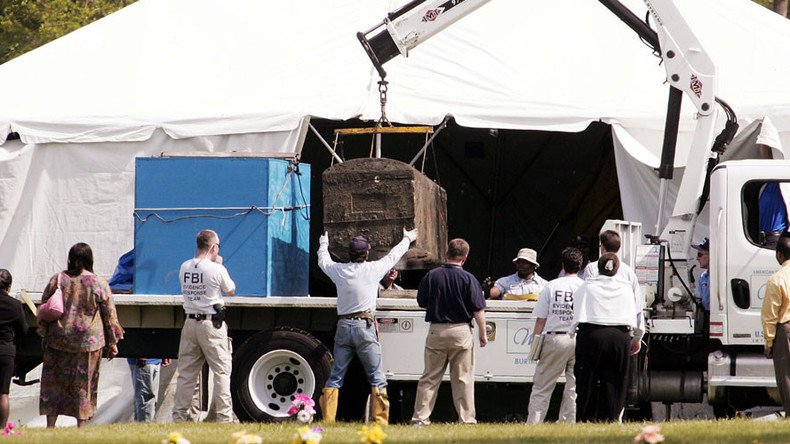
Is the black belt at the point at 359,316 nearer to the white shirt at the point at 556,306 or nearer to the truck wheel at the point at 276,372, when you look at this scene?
the truck wheel at the point at 276,372

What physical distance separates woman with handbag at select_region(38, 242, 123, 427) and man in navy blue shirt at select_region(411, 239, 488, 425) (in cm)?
258

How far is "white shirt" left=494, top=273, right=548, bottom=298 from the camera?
13.0 m

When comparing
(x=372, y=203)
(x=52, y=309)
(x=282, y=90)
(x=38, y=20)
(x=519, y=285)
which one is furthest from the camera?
(x=38, y=20)

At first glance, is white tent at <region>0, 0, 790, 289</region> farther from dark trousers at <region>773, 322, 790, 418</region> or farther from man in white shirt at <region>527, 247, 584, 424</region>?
dark trousers at <region>773, 322, 790, 418</region>

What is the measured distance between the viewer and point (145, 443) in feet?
30.4

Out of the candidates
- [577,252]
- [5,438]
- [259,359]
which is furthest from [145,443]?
[577,252]

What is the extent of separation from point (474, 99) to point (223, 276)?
425 cm

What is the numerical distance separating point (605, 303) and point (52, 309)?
4.37 m

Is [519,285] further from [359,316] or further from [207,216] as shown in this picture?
[207,216]

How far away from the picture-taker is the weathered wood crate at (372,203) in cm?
1273

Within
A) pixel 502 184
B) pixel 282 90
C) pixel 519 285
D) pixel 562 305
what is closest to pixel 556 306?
pixel 562 305

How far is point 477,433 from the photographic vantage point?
10078 millimetres

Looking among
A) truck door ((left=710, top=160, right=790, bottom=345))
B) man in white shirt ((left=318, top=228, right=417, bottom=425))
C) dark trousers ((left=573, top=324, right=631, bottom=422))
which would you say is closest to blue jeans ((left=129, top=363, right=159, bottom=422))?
man in white shirt ((left=318, top=228, right=417, bottom=425))

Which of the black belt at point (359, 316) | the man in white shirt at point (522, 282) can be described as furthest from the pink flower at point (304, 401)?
the man in white shirt at point (522, 282)
